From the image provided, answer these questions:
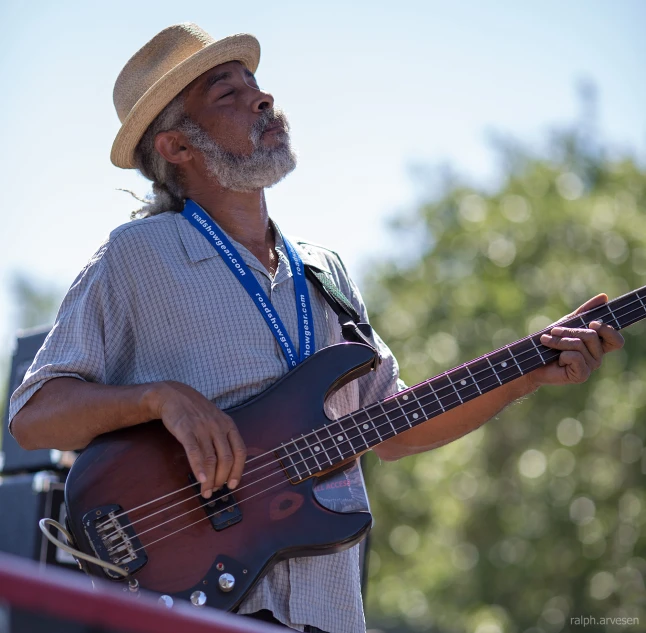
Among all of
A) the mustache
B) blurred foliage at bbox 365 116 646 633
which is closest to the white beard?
the mustache

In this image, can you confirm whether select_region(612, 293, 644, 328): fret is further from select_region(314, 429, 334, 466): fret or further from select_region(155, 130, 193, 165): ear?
select_region(155, 130, 193, 165): ear

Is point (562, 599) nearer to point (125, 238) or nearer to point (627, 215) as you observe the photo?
point (627, 215)

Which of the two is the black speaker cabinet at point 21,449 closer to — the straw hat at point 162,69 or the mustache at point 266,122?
the straw hat at point 162,69

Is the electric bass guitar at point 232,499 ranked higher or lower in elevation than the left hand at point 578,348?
higher

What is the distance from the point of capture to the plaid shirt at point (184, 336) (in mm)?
2623

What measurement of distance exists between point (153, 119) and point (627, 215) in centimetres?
1527

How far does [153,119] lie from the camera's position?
3.42 metres

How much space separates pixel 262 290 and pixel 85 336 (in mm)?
544

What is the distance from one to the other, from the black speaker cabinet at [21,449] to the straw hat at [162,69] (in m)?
0.99

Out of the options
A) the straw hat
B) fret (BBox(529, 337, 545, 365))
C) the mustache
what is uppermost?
the straw hat

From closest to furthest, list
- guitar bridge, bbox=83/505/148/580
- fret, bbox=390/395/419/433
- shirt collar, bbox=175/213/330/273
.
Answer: guitar bridge, bbox=83/505/148/580 → fret, bbox=390/395/419/433 → shirt collar, bbox=175/213/330/273

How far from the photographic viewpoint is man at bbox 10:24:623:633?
253 cm

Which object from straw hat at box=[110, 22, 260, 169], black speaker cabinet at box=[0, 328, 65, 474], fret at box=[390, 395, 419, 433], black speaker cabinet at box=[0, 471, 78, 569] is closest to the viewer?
fret at box=[390, 395, 419, 433]

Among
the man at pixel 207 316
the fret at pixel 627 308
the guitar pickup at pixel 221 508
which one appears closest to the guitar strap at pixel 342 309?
the man at pixel 207 316
